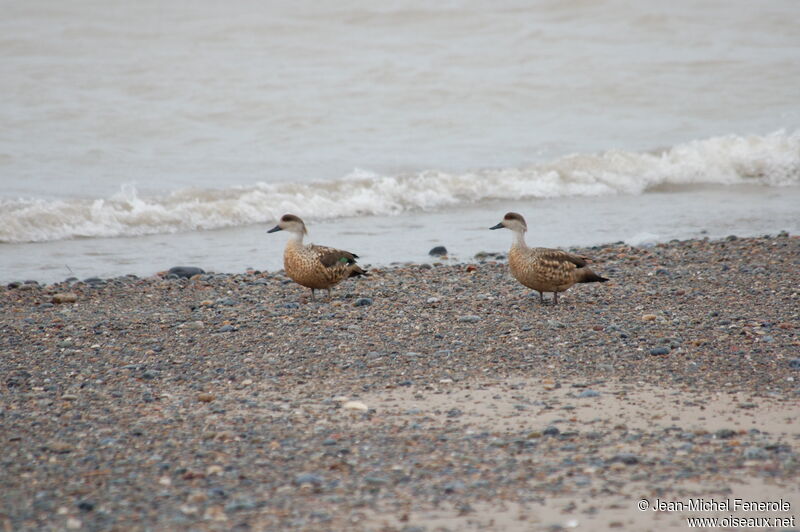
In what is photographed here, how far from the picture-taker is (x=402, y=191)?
15305 millimetres

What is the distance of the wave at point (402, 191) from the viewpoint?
43.4 ft

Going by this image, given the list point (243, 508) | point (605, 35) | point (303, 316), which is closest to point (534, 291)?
point (303, 316)

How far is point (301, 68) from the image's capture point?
23328 millimetres

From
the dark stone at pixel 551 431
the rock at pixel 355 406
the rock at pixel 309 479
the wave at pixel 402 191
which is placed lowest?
the rock at pixel 309 479

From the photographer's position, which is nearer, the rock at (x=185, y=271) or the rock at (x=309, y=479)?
the rock at (x=309, y=479)

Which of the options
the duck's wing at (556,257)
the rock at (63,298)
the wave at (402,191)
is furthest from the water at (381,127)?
the duck's wing at (556,257)

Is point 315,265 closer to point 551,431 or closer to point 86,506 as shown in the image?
point 551,431

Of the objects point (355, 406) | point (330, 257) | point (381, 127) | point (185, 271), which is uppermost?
point (381, 127)

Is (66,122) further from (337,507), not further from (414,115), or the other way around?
(337,507)

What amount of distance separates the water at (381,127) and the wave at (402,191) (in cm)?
4

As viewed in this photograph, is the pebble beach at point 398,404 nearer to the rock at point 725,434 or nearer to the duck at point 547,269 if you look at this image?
the rock at point 725,434

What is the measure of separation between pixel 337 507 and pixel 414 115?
54.6ft

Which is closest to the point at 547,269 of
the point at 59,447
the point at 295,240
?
the point at 295,240

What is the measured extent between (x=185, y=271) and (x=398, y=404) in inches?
196
